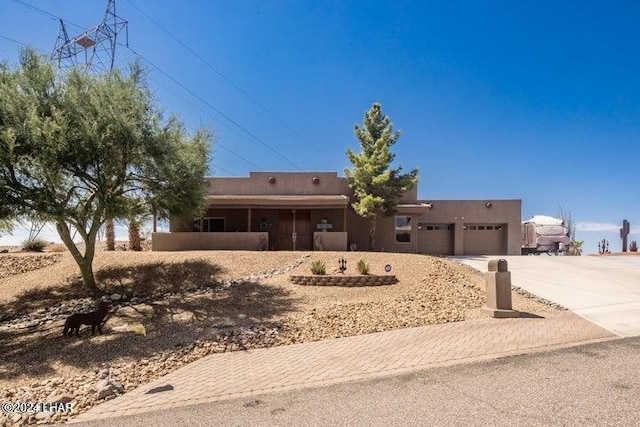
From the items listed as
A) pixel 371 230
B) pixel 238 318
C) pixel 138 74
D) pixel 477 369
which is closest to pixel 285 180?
pixel 371 230

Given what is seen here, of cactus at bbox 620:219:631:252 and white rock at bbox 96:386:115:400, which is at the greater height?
cactus at bbox 620:219:631:252

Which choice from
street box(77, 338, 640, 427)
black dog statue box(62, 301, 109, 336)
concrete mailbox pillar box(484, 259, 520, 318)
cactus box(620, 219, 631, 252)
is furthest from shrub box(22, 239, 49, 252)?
cactus box(620, 219, 631, 252)

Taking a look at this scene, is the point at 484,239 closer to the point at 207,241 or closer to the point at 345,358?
A: the point at 207,241

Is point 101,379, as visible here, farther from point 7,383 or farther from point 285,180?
point 285,180

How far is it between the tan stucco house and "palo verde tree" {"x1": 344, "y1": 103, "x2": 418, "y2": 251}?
3.43 ft

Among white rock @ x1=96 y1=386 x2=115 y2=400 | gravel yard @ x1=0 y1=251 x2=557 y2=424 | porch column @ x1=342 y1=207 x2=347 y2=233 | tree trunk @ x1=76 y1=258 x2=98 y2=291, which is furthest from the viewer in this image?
porch column @ x1=342 y1=207 x2=347 y2=233

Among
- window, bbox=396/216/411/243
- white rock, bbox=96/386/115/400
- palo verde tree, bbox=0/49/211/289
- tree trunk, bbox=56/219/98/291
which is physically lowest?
white rock, bbox=96/386/115/400

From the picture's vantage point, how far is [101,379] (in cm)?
678

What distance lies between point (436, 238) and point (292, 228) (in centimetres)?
924

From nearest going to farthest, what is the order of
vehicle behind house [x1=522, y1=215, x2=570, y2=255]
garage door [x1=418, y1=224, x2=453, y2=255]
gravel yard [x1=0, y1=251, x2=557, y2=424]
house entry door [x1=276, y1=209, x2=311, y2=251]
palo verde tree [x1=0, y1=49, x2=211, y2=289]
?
gravel yard [x1=0, y1=251, x2=557, y2=424], palo verde tree [x1=0, y1=49, x2=211, y2=289], house entry door [x1=276, y1=209, x2=311, y2=251], garage door [x1=418, y1=224, x2=453, y2=255], vehicle behind house [x1=522, y1=215, x2=570, y2=255]

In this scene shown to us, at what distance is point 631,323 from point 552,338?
2.89 metres

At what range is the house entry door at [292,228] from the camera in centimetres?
2338

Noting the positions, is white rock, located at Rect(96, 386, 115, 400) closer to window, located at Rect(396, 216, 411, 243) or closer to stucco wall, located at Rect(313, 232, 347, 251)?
stucco wall, located at Rect(313, 232, 347, 251)

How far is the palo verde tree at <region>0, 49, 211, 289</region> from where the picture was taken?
470 inches
